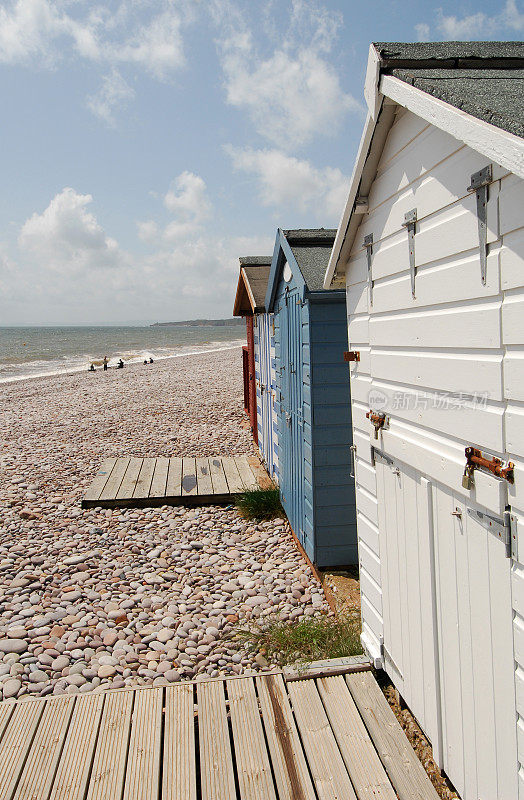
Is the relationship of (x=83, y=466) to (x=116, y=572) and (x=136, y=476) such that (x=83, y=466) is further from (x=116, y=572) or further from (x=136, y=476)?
(x=116, y=572)

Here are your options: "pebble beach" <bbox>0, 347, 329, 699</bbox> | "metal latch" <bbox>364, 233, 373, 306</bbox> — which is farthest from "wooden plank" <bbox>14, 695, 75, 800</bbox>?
"metal latch" <bbox>364, 233, 373, 306</bbox>

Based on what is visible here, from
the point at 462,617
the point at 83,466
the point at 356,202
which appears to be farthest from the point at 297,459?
the point at 83,466

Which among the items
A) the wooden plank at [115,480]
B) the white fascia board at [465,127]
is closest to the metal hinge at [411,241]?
the white fascia board at [465,127]

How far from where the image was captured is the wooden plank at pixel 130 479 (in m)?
8.43

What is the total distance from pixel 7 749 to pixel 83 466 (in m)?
7.91

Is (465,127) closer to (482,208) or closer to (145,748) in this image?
(482,208)

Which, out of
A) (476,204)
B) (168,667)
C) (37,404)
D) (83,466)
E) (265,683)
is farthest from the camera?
(37,404)

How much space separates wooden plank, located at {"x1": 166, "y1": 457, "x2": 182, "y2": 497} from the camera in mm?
8461

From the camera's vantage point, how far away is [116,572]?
6305 mm

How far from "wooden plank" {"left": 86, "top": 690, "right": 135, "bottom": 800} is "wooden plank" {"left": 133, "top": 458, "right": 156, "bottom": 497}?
4.87 metres

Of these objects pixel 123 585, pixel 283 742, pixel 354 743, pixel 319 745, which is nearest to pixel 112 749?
pixel 283 742

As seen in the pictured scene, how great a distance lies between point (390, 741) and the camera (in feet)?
10.6

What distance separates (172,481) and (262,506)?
1.82 meters

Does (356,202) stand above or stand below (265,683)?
above
